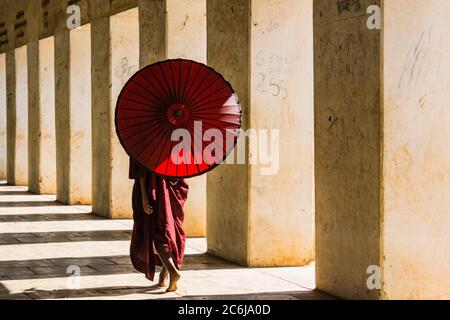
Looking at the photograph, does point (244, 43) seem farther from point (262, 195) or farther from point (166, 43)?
point (166, 43)

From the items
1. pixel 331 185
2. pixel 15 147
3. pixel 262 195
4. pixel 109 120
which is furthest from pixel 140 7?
pixel 15 147

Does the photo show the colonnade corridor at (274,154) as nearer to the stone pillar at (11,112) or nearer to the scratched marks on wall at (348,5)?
the scratched marks on wall at (348,5)

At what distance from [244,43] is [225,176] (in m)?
1.44

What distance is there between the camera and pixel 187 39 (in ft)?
36.9

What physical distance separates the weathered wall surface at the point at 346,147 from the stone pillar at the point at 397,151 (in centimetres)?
1

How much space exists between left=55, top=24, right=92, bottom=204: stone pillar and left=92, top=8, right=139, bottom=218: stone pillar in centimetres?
149

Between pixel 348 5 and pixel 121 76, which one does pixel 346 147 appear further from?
pixel 121 76

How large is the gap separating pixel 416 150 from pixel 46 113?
39.8 feet

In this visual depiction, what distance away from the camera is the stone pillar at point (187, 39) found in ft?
36.5

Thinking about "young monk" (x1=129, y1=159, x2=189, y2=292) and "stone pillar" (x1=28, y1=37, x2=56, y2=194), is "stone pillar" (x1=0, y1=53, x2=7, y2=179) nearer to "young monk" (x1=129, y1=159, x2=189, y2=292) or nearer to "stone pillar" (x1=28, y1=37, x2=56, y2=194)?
"stone pillar" (x1=28, y1=37, x2=56, y2=194)

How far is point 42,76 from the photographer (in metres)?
17.7

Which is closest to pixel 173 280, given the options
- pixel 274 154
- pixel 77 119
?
pixel 274 154

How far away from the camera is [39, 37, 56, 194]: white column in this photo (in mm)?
17594

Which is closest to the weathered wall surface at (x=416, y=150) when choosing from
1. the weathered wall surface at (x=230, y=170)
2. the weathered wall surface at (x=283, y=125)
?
the weathered wall surface at (x=283, y=125)
